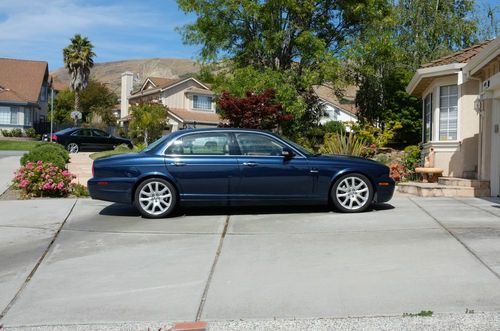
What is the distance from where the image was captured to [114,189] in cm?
908

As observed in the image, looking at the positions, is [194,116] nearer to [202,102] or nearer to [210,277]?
[202,102]

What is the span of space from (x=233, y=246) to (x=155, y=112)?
28.7 m

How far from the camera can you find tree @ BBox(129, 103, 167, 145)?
3447 centimetres

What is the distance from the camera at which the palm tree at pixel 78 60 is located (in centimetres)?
5168

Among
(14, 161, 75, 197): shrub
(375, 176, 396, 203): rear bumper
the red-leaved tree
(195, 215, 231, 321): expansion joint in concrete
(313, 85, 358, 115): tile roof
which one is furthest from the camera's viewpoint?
(313, 85, 358, 115): tile roof

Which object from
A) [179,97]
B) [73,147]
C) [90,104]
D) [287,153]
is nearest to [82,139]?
[73,147]

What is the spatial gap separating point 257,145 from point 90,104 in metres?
53.8

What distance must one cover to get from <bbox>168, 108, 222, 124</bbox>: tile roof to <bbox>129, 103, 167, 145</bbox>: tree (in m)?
9.63


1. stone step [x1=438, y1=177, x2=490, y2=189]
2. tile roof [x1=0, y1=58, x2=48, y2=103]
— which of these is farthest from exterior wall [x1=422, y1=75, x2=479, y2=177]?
tile roof [x1=0, y1=58, x2=48, y2=103]

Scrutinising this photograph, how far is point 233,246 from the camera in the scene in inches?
283

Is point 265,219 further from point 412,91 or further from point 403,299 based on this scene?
point 412,91

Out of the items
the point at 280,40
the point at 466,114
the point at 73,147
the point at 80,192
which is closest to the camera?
the point at 80,192

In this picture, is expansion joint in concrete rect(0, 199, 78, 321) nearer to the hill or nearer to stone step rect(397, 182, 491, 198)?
stone step rect(397, 182, 491, 198)

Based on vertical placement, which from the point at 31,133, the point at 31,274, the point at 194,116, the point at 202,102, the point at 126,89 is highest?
the point at 126,89
